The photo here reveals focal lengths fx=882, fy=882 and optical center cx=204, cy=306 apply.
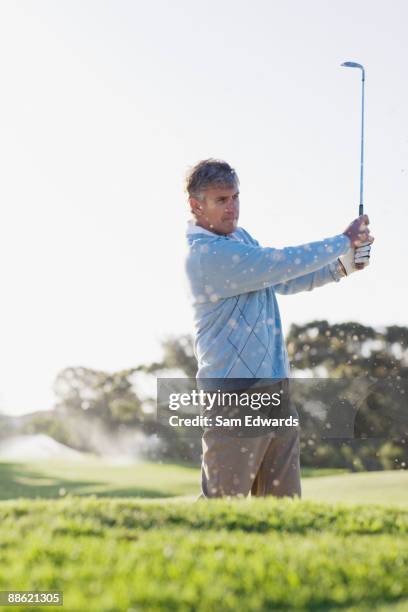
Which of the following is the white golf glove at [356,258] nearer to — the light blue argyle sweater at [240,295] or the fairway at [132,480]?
the light blue argyle sweater at [240,295]

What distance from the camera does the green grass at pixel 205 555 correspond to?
3484 mm

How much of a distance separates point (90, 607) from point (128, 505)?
210 centimetres

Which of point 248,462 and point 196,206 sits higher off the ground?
point 196,206

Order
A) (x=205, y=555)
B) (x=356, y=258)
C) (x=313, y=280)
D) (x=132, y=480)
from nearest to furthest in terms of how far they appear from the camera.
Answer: (x=205, y=555)
(x=356, y=258)
(x=313, y=280)
(x=132, y=480)

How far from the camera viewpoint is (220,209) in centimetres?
522

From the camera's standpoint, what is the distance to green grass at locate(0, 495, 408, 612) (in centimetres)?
348

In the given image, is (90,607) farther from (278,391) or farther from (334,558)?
(278,391)

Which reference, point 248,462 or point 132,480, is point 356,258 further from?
point 132,480

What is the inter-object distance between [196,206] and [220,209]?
0.51 feet

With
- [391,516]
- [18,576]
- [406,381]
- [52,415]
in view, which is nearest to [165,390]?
[52,415]

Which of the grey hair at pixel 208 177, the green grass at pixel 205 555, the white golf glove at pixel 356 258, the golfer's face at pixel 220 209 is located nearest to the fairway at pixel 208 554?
the green grass at pixel 205 555

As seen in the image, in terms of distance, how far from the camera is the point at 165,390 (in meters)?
28.6

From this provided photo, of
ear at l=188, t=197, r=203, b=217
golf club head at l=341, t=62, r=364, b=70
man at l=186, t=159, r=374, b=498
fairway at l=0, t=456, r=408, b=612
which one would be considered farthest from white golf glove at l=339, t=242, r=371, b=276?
golf club head at l=341, t=62, r=364, b=70

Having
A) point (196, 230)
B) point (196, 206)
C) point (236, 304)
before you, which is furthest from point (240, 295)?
point (196, 206)
